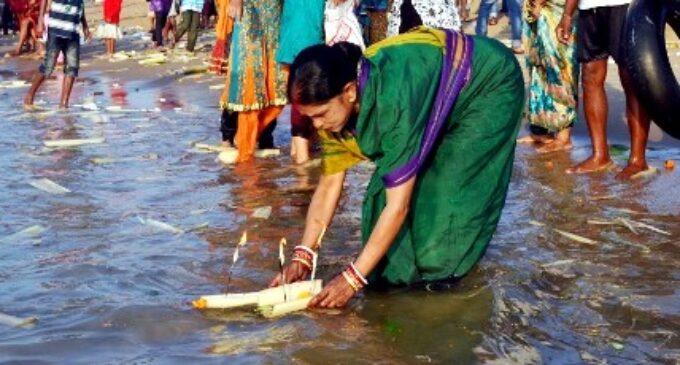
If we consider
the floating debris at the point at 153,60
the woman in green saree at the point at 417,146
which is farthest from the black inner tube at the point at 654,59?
the floating debris at the point at 153,60

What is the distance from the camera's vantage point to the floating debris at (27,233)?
19.2ft

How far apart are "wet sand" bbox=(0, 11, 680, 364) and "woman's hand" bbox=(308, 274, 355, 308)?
79 millimetres

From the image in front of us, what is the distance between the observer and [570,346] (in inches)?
162

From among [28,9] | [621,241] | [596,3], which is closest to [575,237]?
[621,241]

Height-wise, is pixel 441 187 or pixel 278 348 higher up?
pixel 441 187

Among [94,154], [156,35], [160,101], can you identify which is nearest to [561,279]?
[94,154]

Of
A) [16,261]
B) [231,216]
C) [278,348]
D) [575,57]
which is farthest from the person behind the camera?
[575,57]

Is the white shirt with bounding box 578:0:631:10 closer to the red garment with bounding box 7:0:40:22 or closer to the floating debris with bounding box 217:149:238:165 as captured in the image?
the floating debris with bounding box 217:149:238:165

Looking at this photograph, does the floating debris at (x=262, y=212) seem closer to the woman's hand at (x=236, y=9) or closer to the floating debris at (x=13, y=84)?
the woman's hand at (x=236, y=9)

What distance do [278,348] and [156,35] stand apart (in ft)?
59.5

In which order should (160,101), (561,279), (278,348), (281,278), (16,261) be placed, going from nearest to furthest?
(278,348)
(281,278)
(561,279)
(16,261)
(160,101)

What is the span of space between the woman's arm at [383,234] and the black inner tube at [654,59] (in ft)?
5.88

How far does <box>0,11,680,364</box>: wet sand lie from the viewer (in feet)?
13.4

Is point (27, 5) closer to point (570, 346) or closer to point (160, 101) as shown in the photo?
point (160, 101)
